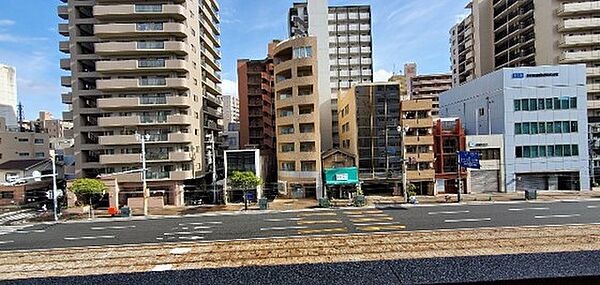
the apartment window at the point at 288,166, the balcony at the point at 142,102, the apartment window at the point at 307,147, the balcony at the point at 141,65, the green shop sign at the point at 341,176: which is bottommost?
the green shop sign at the point at 341,176

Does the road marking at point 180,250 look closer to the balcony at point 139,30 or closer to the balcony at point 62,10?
the balcony at point 139,30

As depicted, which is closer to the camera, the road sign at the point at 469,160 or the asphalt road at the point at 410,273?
the asphalt road at the point at 410,273

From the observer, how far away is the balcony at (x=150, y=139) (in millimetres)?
33781

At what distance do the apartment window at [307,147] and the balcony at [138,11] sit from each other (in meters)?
17.9

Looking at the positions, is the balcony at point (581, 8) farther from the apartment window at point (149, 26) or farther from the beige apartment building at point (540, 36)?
the apartment window at point (149, 26)

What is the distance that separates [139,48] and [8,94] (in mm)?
50723

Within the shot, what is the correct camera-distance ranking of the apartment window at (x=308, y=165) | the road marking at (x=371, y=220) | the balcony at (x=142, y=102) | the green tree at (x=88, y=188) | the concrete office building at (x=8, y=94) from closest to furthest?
the road marking at (x=371, y=220)
the green tree at (x=88, y=188)
the apartment window at (x=308, y=165)
the balcony at (x=142, y=102)
the concrete office building at (x=8, y=94)

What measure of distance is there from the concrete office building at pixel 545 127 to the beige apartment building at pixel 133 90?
30008 millimetres

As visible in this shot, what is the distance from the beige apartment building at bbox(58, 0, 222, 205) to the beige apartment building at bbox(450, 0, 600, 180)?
42903 mm

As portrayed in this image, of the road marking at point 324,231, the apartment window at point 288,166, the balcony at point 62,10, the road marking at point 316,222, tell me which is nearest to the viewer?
the road marking at point 324,231

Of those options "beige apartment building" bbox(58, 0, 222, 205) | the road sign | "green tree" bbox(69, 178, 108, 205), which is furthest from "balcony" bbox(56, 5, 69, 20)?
the road sign

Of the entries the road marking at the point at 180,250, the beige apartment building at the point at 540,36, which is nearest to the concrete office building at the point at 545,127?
the beige apartment building at the point at 540,36

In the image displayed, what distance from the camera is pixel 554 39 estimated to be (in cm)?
4306

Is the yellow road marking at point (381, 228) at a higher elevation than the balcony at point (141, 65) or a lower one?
lower
